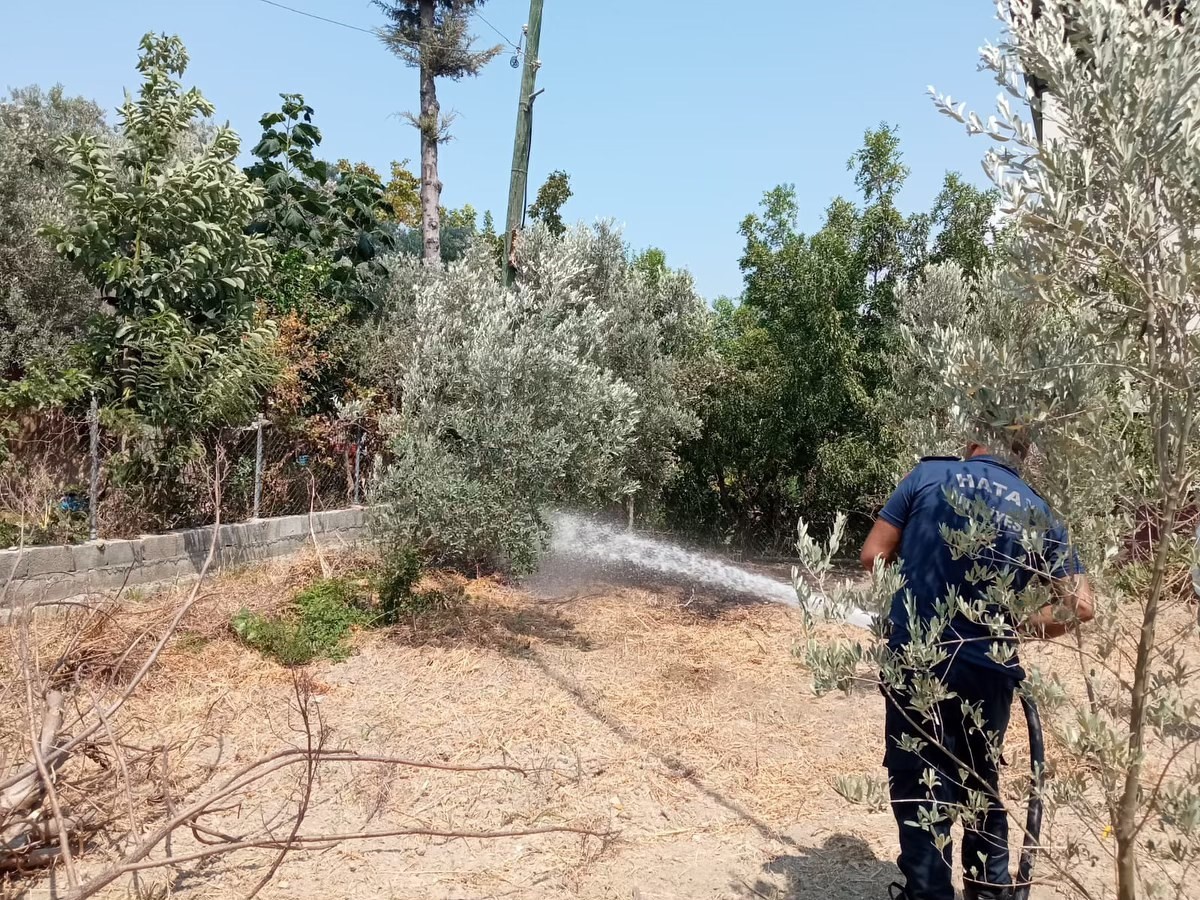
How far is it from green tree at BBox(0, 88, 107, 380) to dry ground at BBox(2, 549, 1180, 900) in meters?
6.84

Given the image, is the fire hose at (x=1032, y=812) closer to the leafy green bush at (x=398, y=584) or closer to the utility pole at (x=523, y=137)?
the leafy green bush at (x=398, y=584)

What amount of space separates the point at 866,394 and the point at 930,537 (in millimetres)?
7381

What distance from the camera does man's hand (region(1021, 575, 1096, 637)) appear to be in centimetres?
230

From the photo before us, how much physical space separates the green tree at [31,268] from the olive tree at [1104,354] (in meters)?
12.0

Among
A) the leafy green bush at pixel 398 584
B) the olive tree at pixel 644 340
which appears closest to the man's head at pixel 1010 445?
the leafy green bush at pixel 398 584

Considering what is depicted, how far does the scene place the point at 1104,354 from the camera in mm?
2113

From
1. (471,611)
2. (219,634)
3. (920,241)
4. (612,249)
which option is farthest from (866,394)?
(219,634)

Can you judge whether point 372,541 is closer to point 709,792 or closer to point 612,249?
point 709,792

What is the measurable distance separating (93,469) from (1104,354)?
23.9 feet

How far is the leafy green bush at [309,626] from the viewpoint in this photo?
6383 mm

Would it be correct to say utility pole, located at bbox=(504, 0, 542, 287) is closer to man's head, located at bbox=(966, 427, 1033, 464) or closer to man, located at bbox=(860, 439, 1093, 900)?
man, located at bbox=(860, 439, 1093, 900)

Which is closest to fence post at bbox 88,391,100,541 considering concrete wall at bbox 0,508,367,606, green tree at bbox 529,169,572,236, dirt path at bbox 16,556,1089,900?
concrete wall at bbox 0,508,367,606

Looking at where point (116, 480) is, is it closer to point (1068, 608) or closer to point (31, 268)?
point (31, 268)

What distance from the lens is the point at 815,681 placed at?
2.52 m
